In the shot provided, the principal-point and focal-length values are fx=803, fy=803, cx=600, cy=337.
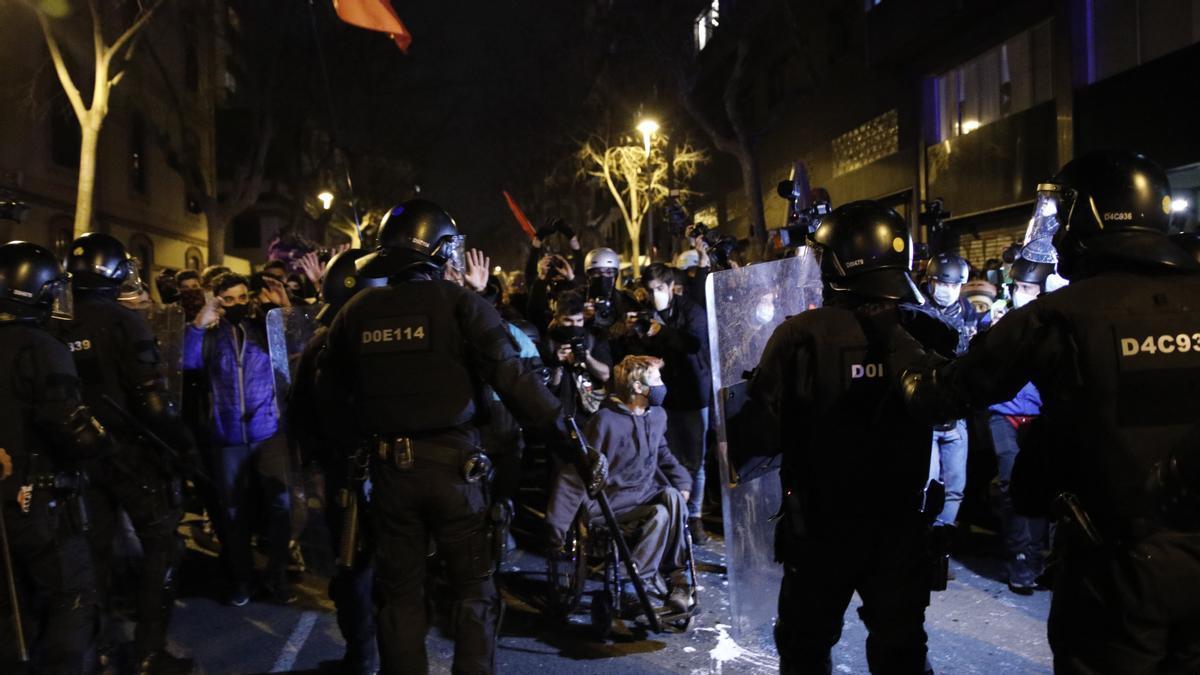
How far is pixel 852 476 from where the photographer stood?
9.47 ft

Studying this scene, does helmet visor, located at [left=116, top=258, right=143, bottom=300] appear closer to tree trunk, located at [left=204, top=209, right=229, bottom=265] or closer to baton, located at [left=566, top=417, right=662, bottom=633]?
baton, located at [left=566, top=417, right=662, bottom=633]

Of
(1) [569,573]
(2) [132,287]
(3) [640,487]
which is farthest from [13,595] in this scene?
(3) [640,487]

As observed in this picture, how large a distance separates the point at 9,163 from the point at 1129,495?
68.3 feet

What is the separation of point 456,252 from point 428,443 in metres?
1.59

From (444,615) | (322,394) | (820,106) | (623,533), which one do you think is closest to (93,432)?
(322,394)

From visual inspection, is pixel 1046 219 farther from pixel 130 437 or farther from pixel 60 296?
pixel 130 437

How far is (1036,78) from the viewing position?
44.2ft

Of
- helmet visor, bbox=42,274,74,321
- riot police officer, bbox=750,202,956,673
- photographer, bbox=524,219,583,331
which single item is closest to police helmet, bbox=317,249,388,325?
helmet visor, bbox=42,274,74,321

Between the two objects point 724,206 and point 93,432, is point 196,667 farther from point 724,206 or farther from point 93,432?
point 724,206

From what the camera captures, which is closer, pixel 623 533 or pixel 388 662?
pixel 388 662

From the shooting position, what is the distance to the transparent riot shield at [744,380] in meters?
3.97

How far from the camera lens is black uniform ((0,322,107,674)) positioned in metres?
3.27

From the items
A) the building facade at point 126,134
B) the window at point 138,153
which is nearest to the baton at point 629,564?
the building facade at point 126,134

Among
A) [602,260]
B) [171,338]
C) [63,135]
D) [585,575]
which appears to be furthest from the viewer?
[63,135]
